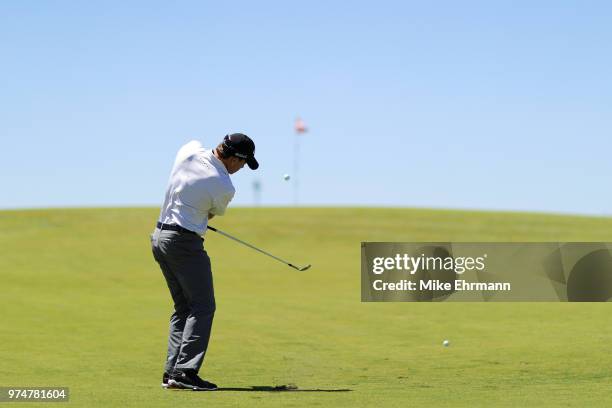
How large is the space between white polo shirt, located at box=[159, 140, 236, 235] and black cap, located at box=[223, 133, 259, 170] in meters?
0.15

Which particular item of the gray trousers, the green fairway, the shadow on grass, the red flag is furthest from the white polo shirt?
the red flag

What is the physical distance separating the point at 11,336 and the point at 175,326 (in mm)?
5336

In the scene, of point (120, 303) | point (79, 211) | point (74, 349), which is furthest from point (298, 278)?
point (79, 211)

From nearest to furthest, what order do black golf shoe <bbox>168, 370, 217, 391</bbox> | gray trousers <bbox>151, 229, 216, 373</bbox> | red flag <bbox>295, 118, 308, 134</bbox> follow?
black golf shoe <bbox>168, 370, 217, 391</bbox> < gray trousers <bbox>151, 229, 216, 373</bbox> < red flag <bbox>295, 118, 308, 134</bbox>

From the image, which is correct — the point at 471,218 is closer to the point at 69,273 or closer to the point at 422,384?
the point at 69,273

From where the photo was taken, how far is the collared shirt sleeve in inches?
335

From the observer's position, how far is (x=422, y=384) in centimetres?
884

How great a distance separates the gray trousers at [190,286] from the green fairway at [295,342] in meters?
0.45

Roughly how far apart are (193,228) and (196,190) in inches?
13.9

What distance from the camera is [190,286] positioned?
859cm

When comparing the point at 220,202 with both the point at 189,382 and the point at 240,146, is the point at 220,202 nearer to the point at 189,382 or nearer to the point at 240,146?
the point at 240,146

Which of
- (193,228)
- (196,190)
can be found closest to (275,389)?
(193,228)

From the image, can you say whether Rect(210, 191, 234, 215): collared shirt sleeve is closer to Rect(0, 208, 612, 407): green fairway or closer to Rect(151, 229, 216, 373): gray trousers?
Rect(151, 229, 216, 373): gray trousers

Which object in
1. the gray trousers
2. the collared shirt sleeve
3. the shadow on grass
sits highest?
the collared shirt sleeve
